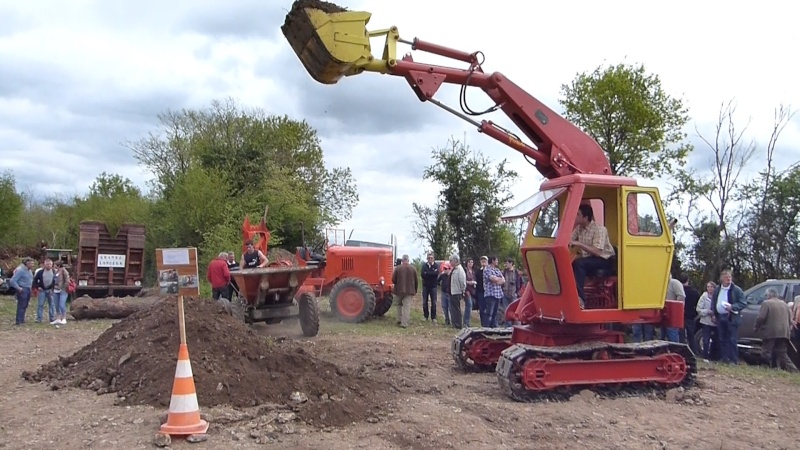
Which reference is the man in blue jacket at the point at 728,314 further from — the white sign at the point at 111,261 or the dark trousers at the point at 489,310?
the white sign at the point at 111,261

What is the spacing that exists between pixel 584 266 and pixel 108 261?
63.4ft

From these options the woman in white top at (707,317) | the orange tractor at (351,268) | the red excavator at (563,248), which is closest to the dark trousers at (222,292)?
the orange tractor at (351,268)

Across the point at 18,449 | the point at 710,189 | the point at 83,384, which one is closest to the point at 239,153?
the point at 710,189

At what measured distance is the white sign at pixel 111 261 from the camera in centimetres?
2403

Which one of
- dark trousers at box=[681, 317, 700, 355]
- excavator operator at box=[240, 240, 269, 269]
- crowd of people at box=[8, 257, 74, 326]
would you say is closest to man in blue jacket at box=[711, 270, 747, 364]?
dark trousers at box=[681, 317, 700, 355]

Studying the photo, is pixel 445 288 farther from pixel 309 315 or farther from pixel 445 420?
pixel 445 420

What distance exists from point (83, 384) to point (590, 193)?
6489 mm

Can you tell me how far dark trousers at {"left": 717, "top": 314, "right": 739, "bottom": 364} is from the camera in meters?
12.8

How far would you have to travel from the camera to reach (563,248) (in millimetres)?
8453

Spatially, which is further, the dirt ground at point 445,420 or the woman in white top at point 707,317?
the woman in white top at point 707,317

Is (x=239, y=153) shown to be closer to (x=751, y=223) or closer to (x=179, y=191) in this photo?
(x=179, y=191)

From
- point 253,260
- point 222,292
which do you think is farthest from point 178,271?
point 253,260

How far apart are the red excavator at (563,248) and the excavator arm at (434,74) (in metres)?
0.01

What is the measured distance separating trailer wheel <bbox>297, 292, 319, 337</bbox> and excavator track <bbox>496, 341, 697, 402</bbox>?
654 centimetres
